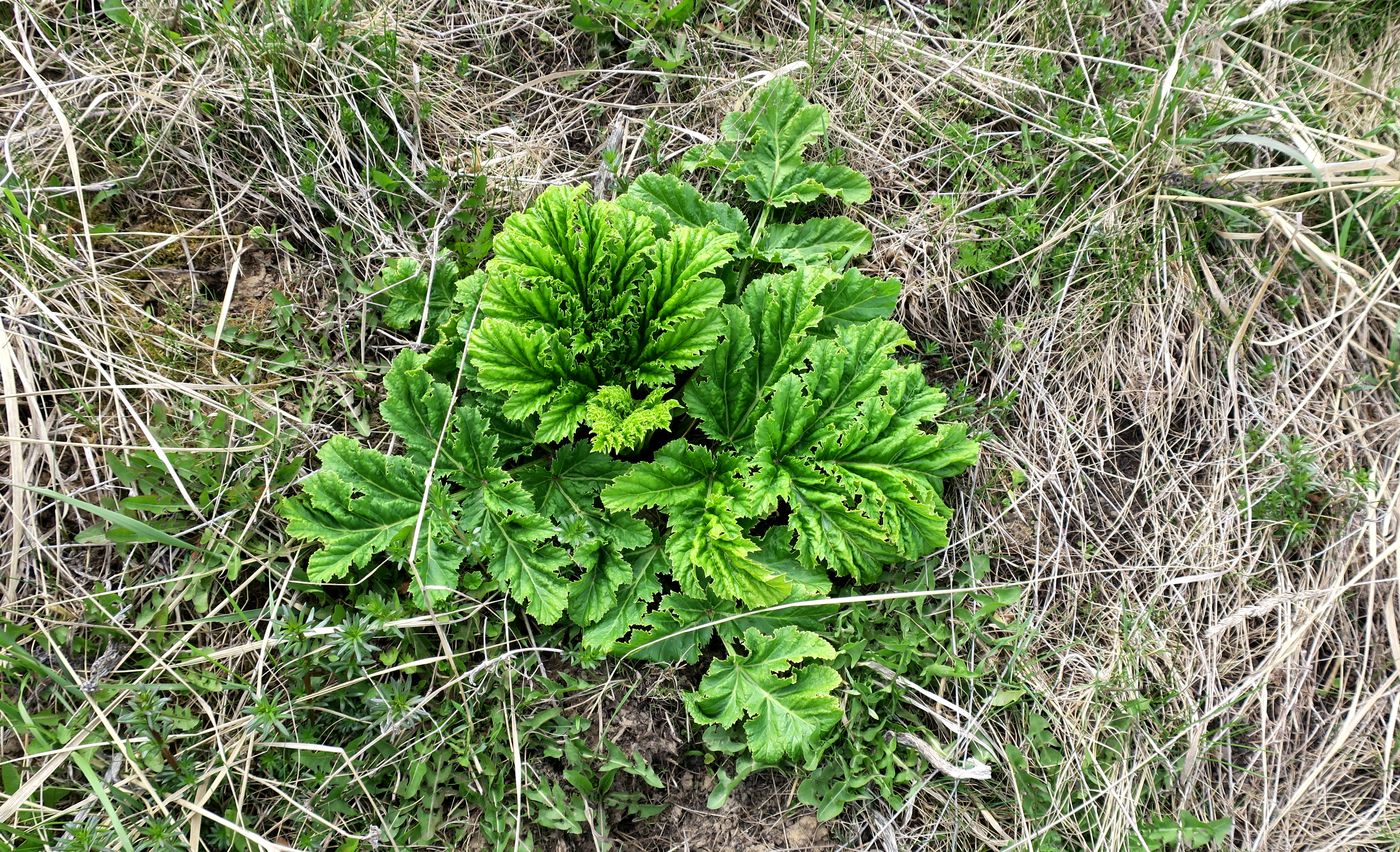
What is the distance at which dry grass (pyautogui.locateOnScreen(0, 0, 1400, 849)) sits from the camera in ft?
8.96

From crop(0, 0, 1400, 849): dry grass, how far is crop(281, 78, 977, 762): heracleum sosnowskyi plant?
0.32 m

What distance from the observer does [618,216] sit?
271cm

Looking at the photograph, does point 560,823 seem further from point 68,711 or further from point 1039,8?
point 1039,8

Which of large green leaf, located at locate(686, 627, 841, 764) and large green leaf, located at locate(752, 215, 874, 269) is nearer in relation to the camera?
large green leaf, located at locate(686, 627, 841, 764)

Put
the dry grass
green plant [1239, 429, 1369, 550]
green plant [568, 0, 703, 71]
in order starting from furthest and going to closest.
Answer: green plant [568, 0, 703, 71] < green plant [1239, 429, 1369, 550] < the dry grass

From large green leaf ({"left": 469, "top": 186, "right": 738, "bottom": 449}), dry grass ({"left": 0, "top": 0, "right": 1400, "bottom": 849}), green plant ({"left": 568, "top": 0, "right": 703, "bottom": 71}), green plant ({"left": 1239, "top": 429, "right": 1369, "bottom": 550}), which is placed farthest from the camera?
green plant ({"left": 568, "top": 0, "right": 703, "bottom": 71})

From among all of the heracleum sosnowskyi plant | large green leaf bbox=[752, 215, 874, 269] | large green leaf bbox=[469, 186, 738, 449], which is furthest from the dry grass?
large green leaf bbox=[469, 186, 738, 449]

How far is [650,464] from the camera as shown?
2652 millimetres

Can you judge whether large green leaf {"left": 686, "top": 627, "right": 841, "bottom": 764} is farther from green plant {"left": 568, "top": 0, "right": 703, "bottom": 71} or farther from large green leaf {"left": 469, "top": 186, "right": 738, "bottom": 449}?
green plant {"left": 568, "top": 0, "right": 703, "bottom": 71}

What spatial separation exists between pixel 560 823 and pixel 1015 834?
1.49 meters

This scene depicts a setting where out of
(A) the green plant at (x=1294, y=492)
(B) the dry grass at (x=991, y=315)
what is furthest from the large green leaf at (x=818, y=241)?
(A) the green plant at (x=1294, y=492)

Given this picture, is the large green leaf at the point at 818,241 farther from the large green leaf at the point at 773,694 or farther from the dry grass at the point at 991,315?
the large green leaf at the point at 773,694

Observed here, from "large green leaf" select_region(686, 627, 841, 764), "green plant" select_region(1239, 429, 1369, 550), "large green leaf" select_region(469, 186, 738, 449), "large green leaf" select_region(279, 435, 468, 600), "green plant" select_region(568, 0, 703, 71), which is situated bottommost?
"large green leaf" select_region(686, 627, 841, 764)

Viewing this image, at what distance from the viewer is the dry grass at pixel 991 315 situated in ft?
8.96
